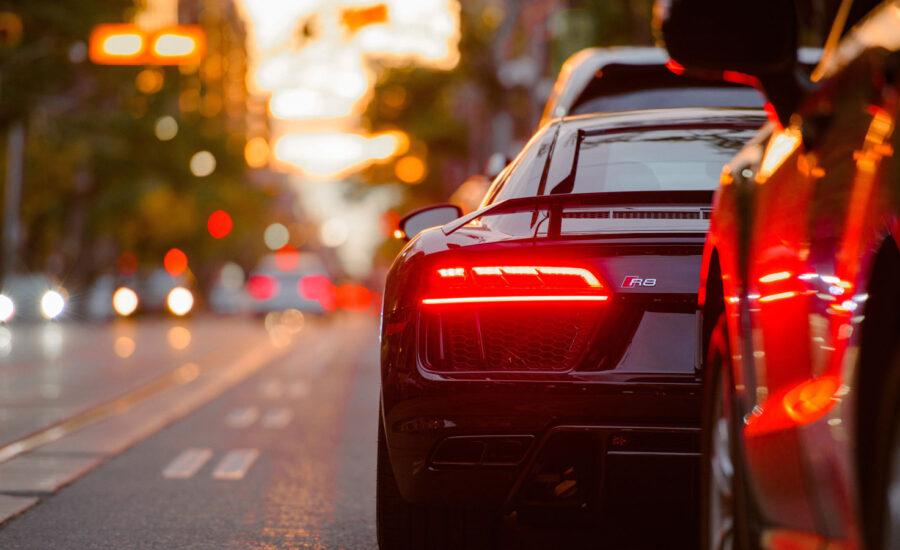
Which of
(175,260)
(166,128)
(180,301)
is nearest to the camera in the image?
(180,301)

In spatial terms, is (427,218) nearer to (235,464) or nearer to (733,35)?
(235,464)

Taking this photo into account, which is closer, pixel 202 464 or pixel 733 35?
pixel 733 35

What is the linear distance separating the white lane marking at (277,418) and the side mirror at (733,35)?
7024 mm

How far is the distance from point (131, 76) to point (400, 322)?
36.7 meters

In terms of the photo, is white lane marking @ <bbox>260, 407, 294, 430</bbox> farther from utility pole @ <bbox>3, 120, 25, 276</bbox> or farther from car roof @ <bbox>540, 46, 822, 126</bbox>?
utility pole @ <bbox>3, 120, 25, 276</bbox>

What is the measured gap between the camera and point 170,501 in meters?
6.38

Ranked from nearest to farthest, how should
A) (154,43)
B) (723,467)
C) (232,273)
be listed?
1. (723,467)
2. (154,43)
3. (232,273)

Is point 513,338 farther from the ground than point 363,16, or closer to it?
closer to it

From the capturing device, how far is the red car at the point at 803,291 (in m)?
2.08

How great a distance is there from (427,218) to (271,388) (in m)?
7.96

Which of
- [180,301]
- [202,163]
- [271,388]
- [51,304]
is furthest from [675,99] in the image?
[202,163]

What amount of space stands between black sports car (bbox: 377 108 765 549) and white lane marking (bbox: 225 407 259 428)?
5787 mm

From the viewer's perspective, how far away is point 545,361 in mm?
4137

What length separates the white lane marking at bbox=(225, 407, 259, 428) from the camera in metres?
9.98
